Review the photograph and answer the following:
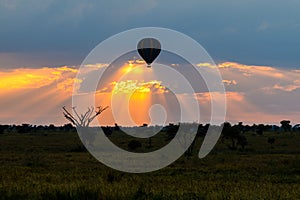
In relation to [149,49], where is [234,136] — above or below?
below

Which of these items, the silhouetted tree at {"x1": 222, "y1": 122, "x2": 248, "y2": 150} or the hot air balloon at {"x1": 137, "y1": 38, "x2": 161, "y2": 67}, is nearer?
the hot air balloon at {"x1": 137, "y1": 38, "x2": 161, "y2": 67}

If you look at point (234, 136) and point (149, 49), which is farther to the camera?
point (234, 136)

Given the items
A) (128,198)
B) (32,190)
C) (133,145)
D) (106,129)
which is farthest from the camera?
(106,129)

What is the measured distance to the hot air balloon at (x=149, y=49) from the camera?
163ft

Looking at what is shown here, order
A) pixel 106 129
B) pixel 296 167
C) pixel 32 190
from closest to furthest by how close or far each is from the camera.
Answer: pixel 32 190 < pixel 296 167 < pixel 106 129

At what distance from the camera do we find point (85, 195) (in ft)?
52.7

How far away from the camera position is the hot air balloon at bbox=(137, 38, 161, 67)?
49781 millimetres

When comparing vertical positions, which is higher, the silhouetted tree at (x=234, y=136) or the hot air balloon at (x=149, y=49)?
the hot air balloon at (x=149, y=49)

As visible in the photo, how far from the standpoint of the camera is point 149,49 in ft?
164

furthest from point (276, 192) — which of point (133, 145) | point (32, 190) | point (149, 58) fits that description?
point (133, 145)

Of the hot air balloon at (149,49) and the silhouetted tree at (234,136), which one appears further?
the silhouetted tree at (234,136)

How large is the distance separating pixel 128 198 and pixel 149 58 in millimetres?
34926

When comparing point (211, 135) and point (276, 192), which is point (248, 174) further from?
point (211, 135)

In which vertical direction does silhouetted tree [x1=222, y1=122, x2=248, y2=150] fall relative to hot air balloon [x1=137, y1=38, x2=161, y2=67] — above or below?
below
